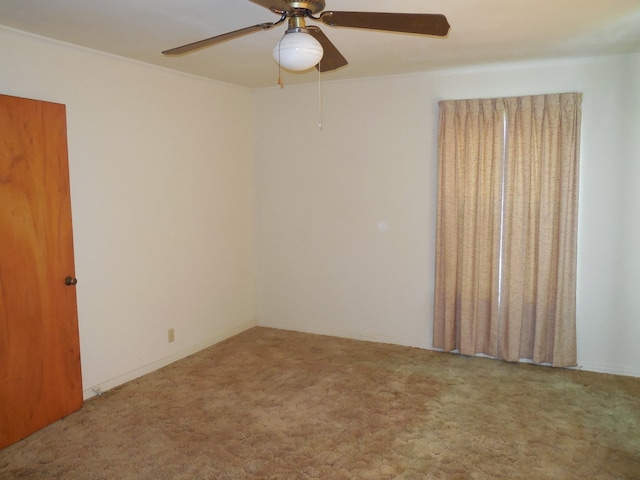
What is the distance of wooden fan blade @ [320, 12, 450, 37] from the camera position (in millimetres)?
1800

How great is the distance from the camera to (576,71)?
3.69m

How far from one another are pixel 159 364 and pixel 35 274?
1.40m

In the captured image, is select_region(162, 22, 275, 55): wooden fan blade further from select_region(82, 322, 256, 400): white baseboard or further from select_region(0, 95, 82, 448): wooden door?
select_region(82, 322, 256, 400): white baseboard

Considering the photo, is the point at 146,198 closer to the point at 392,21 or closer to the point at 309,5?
the point at 309,5

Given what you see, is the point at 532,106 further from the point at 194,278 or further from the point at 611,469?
the point at 194,278

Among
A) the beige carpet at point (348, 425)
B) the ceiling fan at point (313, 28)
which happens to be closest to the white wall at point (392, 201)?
the beige carpet at point (348, 425)

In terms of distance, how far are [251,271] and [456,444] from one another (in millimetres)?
2928

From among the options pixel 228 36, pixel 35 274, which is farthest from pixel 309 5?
pixel 35 274

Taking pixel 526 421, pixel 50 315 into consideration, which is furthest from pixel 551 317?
pixel 50 315

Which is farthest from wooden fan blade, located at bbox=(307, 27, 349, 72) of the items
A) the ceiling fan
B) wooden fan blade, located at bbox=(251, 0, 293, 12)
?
wooden fan blade, located at bbox=(251, 0, 293, 12)

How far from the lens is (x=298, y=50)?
1.84 m

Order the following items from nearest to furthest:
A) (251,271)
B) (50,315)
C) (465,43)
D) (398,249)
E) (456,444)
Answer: (456,444) → (50,315) → (465,43) → (398,249) → (251,271)

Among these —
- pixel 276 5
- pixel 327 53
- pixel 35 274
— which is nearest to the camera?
pixel 276 5

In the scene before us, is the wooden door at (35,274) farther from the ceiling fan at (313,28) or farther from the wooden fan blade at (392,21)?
the wooden fan blade at (392,21)
